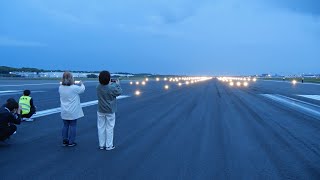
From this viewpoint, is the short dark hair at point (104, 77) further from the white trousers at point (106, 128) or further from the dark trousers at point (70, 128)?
the dark trousers at point (70, 128)

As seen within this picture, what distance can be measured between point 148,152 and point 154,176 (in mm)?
2154

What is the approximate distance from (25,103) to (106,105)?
18.0ft

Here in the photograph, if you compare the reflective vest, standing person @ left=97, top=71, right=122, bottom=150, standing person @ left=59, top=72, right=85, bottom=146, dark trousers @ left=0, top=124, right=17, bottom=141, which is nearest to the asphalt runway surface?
dark trousers @ left=0, top=124, right=17, bottom=141

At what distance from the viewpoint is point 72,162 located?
8312mm

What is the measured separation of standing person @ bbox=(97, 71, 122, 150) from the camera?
9562 mm

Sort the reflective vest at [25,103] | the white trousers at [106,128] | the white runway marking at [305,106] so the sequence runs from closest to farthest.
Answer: the white trousers at [106,128] → the reflective vest at [25,103] → the white runway marking at [305,106]

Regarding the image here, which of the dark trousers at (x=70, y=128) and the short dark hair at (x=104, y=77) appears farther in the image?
the dark trousers at (x=70, y=128)

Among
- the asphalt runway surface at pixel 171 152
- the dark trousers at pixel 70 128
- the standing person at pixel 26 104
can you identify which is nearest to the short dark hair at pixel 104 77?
the dark trousers at pixel 70 128

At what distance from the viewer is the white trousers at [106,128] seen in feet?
31.6

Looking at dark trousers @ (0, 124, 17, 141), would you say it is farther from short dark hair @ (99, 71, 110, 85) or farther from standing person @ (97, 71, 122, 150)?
short dark hair @ (99, 71, 110, 85)

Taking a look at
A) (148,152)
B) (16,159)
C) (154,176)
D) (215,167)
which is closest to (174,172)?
(154,176)

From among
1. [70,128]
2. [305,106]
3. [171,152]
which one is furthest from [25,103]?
[305,106]

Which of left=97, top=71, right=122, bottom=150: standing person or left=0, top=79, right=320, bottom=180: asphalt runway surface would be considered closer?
left=0, top=79, right=320, bottom=180: asphalt runway surface

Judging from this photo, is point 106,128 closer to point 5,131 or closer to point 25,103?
point 5,131
